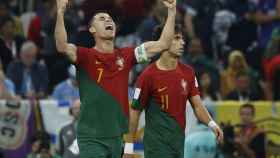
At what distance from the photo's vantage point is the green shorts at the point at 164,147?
12562mm

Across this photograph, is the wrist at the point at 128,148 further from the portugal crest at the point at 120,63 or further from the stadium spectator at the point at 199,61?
the stadium spectator at the point at 199,61

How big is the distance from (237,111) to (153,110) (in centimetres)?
433

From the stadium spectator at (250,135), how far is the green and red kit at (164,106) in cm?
394

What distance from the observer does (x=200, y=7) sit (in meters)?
20.4

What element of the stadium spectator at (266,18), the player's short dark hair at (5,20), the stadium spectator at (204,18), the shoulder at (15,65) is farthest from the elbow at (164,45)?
the stadium spectator at (266,18)

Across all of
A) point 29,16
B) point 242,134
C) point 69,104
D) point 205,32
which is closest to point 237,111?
point 242,134

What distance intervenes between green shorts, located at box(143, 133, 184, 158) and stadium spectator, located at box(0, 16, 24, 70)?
571 cm

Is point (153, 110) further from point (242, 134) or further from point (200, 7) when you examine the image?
point (200, 7)

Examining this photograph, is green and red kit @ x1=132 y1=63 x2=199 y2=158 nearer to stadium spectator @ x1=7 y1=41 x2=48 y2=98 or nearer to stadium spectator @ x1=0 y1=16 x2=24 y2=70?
stadium spectator @ x1=7 y1=41 x2=48 y2=98

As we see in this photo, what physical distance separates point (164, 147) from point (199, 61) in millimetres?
6545

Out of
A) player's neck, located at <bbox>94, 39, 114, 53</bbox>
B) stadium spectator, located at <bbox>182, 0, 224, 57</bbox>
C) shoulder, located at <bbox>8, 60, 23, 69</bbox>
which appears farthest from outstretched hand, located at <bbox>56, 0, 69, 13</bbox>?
stadium spectator, located at <bbox>182, 0, 224, 57</bbox>

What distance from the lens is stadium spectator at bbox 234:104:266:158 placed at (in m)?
16.5

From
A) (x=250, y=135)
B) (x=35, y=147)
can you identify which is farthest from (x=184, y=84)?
(x=250, y=135)

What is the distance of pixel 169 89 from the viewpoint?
12.6m
